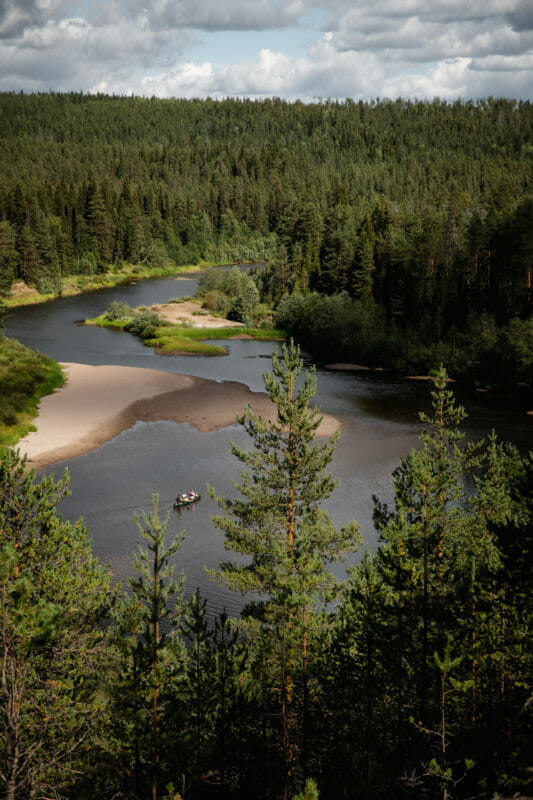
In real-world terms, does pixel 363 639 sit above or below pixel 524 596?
below

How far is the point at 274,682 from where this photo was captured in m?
20.2

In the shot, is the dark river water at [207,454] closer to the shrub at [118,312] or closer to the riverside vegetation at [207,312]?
the riverside vegetation at [207,312]

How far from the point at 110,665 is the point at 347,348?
71.1 m

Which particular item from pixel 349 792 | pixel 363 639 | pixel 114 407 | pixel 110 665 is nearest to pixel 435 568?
pixel 363 639

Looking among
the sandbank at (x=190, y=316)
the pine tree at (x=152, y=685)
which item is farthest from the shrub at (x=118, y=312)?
the pine tree at (x=152, y=685)

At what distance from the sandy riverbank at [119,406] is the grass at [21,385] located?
90 centimetres

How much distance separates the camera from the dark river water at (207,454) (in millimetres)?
36719

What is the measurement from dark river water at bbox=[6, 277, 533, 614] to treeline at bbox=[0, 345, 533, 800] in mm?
11885

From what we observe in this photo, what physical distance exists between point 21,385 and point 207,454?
804 inches

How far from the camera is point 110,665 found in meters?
19.0

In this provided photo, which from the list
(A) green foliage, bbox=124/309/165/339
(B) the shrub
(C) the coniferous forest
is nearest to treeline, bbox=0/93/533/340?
(A) green foliage, bbox=124/309/165/339

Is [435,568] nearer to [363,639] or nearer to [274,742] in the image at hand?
[363,639]

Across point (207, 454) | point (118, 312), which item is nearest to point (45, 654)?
point (207, 454)

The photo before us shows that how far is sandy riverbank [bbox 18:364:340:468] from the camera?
52.7m
